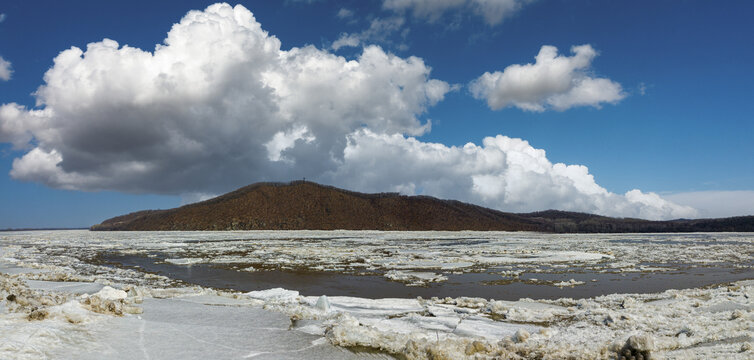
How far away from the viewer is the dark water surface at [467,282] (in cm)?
1144

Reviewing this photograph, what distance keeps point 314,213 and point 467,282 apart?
81118 mm

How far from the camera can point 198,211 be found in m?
89.5

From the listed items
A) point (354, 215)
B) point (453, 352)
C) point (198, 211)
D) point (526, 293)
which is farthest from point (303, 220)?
point (453, 352)

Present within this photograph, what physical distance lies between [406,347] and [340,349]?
2.96 feet

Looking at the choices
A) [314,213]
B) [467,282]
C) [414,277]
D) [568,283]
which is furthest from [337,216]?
[568,283]

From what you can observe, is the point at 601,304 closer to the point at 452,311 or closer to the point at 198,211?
the point at 452,311

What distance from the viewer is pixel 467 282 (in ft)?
43.5

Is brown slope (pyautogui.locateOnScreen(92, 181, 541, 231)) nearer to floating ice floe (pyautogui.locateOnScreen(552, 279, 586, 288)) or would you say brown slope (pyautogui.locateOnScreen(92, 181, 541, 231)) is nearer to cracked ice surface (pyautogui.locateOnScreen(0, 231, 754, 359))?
floating ice floe (pyautogui.locateOnScreen(552, 279, 586, 288))

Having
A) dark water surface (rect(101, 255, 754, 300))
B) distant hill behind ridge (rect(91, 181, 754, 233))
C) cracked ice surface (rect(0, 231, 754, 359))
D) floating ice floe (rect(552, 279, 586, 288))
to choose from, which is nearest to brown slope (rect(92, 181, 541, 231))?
distant hill behind ridge (rect(91, 181, 754, 233))

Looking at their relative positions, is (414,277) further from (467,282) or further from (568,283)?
(568,283)

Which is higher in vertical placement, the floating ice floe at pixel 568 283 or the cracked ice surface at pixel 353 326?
the cracked ice surface at pixel 353 326

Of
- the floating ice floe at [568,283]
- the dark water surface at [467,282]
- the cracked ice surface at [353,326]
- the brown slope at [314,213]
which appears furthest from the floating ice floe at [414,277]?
the brown slope at [314,213]

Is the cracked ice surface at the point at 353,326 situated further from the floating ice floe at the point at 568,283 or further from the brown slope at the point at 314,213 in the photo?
the brown slope at the point at 314,213

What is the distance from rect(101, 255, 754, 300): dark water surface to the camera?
37.5 ft
